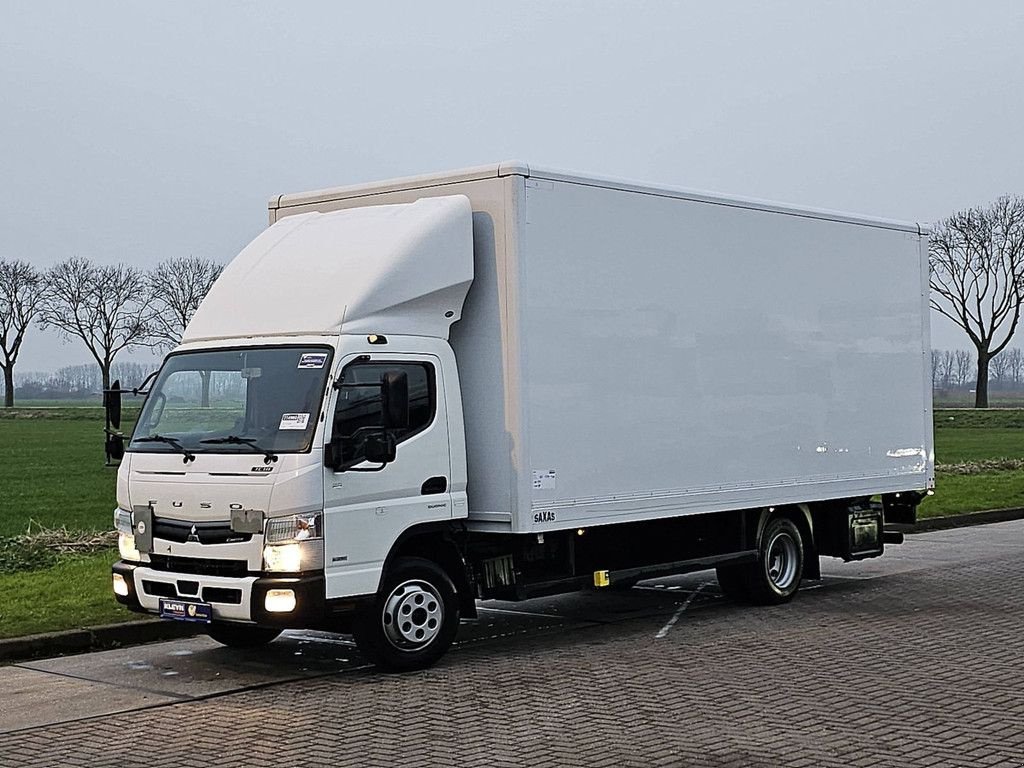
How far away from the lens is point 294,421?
10.1 metres

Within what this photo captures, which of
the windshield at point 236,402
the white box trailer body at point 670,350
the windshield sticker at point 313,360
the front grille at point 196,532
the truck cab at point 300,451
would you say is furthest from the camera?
the white box trailer body at point 670,350

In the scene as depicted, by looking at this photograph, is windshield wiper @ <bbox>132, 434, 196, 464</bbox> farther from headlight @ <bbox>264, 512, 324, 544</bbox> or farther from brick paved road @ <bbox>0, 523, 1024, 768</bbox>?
brick paved road @ <bbox>0, 523, 1024, 768</bbox>

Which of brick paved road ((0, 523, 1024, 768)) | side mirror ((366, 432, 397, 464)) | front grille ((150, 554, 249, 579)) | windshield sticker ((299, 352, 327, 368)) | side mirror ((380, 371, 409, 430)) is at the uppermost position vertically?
windshield sticker ((299, 352, 327, 368))

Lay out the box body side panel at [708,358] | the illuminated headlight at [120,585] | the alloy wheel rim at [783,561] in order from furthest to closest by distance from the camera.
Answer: the alloy wheel rim at [783,561]
the box body side panel at [708,358]
the illuminated headlight at [120,585]

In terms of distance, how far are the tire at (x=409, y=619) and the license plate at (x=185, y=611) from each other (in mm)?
1030

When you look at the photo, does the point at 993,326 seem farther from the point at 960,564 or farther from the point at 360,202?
Result: the point at 360,202

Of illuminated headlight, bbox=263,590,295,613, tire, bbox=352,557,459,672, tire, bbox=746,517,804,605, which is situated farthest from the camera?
tire, bbox=746,517,804,605

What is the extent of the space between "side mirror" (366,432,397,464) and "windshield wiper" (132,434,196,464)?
4.16 ft

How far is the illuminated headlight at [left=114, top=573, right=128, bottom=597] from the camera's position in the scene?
10773 mm

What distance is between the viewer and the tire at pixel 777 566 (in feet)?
45.0

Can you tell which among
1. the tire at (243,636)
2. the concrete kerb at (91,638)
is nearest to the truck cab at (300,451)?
the tire at (243,636)

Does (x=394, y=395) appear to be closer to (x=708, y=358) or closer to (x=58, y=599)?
(x=708, y=358)

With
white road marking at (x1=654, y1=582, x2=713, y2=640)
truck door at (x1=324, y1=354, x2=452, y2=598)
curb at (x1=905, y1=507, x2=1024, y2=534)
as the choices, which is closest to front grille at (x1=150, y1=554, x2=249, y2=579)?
truck door at (x1=324, y1=354, x2=452, y2=598)

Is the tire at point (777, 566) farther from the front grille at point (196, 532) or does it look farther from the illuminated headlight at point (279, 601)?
the front grille at point (196, 532)
